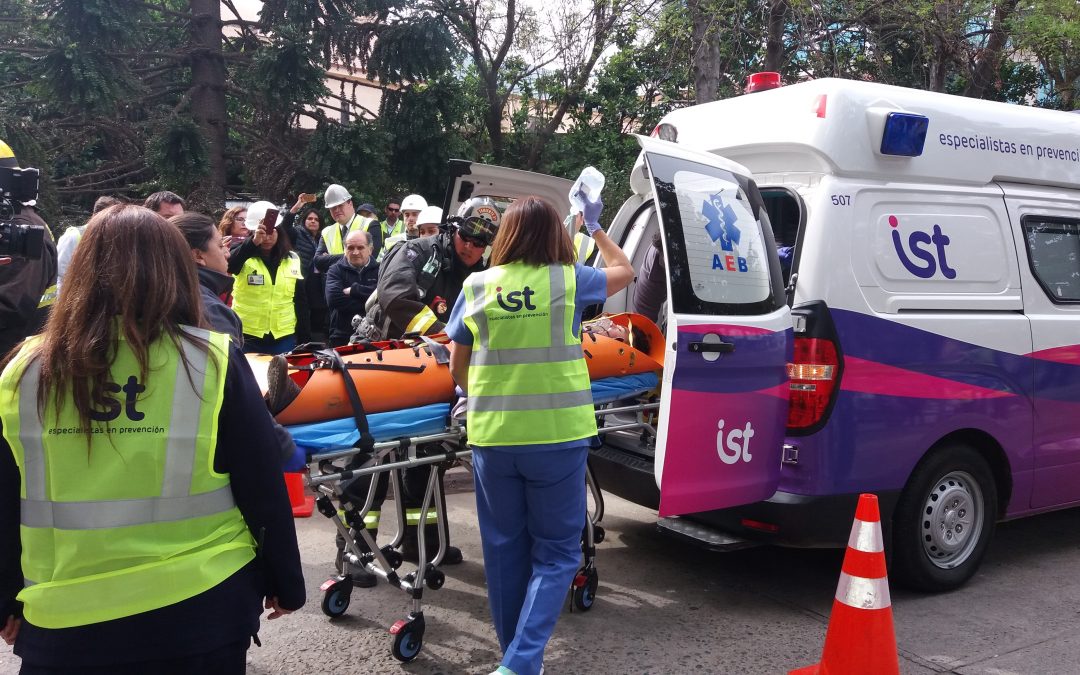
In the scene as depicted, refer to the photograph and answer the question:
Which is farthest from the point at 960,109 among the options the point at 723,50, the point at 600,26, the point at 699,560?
the point at 600,26

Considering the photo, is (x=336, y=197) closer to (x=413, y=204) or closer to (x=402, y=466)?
(x=413, y=204)

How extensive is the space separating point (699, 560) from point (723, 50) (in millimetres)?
7829

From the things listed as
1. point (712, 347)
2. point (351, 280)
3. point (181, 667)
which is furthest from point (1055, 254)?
point (351, 280)

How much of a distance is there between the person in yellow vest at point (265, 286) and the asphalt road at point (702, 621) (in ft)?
5.24

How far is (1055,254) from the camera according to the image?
4.67 m

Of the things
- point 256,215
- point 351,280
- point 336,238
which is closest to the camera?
point 256,215

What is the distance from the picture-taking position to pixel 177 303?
6.14 ft

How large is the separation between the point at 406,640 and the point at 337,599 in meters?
0.56

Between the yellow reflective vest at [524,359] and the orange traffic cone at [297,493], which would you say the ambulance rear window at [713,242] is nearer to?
the yellow reflective vest at [524,359]

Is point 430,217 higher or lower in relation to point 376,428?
higher

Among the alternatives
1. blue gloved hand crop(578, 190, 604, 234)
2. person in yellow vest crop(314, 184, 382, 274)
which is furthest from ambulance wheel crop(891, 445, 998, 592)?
person in yellow vest crop(314, 184, 382, 274)

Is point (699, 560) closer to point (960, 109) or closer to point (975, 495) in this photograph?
point (975, 495)

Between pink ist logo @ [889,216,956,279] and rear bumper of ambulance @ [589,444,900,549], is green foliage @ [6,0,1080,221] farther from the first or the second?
rear bumper of ambulance @ [589,444,900,549]

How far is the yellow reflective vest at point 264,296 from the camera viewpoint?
592 cm
